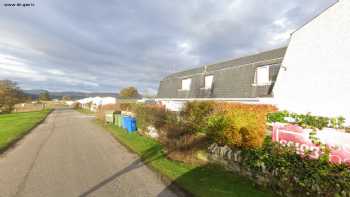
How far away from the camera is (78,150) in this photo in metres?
10.0

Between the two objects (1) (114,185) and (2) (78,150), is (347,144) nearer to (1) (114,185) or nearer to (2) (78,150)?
(1) (114,185)

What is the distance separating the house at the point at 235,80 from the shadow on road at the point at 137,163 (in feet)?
11.2

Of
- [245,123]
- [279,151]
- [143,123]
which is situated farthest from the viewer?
[143,123]

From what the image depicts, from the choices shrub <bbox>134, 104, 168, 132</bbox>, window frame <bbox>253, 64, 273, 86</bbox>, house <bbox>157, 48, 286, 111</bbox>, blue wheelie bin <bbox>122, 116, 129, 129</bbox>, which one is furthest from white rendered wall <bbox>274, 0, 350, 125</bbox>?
blue wheelie bin <bbox>122, 116, 129, 129</bbox>

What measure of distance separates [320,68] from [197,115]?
7.65 meters

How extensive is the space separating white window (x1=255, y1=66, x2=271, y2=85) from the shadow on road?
1031 cm

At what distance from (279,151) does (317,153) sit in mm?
917

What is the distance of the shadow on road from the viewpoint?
221 inches

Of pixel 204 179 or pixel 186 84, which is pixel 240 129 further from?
pixel 186 84

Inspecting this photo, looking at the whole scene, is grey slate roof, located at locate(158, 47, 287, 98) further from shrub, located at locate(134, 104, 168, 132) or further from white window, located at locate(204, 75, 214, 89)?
shrub, located at locate(134, 104, 168, 132)

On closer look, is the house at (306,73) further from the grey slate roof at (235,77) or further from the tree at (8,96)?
the tree at (8,96)

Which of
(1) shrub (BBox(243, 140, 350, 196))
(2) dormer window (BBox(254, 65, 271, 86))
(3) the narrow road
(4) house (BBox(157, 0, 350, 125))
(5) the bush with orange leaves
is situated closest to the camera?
(1) shrub (BBox(243, 140, 350, 196))

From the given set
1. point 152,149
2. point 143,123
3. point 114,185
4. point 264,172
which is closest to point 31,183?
point 114,185

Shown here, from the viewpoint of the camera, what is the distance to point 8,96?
145 feet
